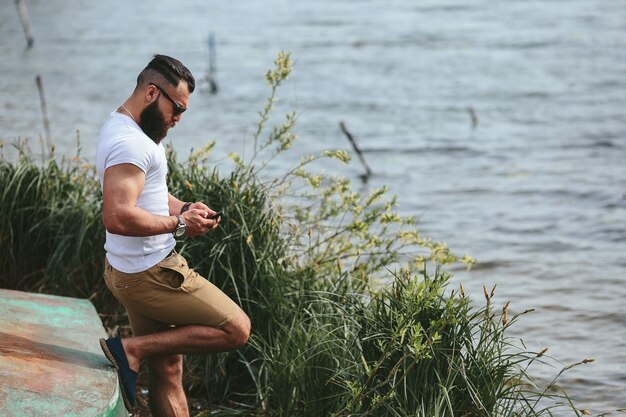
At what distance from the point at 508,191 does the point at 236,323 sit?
10368 millimetres

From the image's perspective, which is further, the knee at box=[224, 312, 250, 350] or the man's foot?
the knee at box=[224, 312, 250, 350]

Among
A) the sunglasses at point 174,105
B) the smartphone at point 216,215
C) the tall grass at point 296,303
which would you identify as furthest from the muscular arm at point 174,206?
the tall grass at point 296,303

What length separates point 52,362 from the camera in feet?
15.9

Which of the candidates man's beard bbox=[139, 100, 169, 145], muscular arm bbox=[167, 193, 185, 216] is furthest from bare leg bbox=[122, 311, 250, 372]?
man's beard bbox=[139, 100, 169, 145]

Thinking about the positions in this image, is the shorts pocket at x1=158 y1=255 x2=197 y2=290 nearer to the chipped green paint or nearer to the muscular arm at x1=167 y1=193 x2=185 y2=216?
the muscular arm at x1=167 y1=193 x2=185 y2=216

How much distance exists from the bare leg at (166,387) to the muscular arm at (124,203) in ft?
3.06

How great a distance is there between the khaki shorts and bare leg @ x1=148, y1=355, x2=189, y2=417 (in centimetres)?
32

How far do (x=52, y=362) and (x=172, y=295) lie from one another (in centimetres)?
65

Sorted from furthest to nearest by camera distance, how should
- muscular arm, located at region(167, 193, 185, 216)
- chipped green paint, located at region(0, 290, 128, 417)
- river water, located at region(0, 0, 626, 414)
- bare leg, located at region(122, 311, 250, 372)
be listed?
river water, located at region(0, 0, 626, 414) < muscular arm, located at region(167, 193, 185, 216) < bare leg, located at region(122, 311, 250, 372) < chipped green paint, located at region(0, 290, 128, 417)

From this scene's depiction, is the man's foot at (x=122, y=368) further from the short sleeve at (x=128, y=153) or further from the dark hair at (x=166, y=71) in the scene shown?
the dark hair at (x=166, y=71)

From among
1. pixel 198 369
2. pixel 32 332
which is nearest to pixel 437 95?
pixel 198 369

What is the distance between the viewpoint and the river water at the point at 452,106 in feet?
35.9

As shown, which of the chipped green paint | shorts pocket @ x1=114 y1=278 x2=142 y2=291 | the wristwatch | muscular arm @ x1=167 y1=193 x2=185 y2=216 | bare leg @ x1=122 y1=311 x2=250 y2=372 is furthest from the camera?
muscular arm @ x1=167 y1=193 x2=185 y2=216

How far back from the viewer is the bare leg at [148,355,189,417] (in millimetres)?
5336
